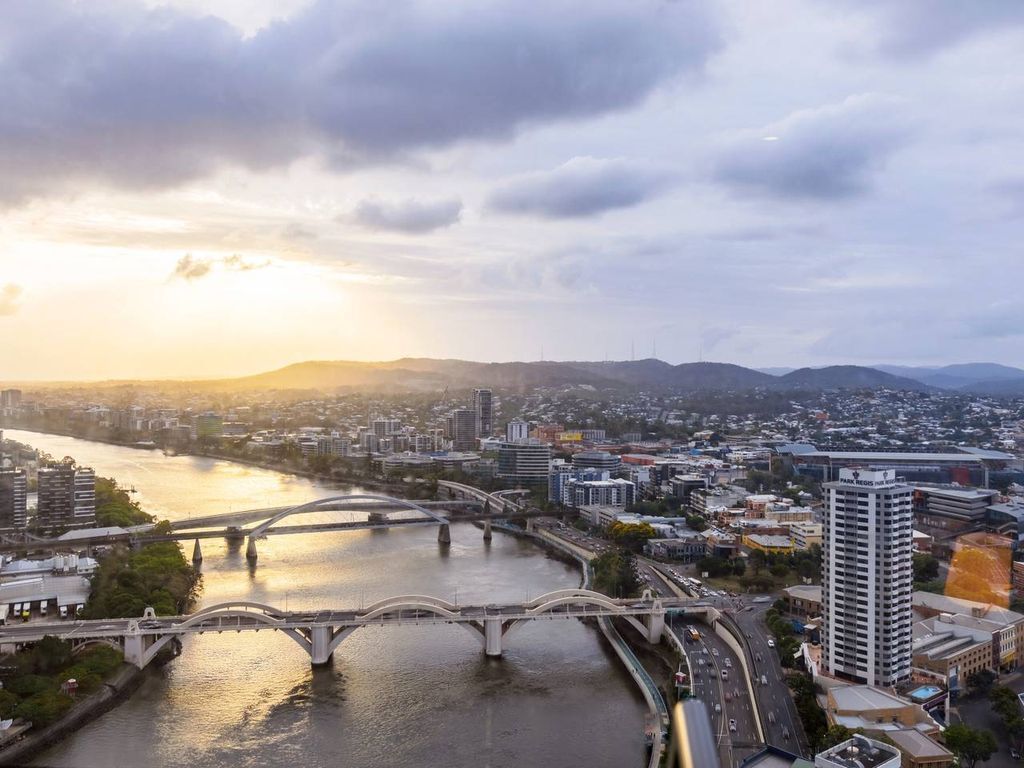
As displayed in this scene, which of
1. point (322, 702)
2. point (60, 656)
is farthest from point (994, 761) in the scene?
point (60, 656)

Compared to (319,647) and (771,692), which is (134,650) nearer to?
(319,647)

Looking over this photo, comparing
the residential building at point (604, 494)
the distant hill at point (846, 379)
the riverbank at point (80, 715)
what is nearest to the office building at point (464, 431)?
the residential building at point (604, 494)

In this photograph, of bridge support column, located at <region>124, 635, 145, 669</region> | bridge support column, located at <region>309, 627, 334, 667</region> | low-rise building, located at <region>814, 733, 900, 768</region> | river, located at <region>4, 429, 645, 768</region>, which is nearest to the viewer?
low-rise building, located at <region>814, 733, 900, 768</region>

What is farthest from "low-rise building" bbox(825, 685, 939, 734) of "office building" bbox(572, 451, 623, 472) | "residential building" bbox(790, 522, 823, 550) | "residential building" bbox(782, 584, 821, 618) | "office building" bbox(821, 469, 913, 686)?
"office building" bbox(572, 451, 623, 472)

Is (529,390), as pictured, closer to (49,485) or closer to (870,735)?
(49,485)

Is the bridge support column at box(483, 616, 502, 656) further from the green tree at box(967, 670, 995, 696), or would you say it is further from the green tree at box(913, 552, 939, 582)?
the green tree at box(913, 552, 939, 582)

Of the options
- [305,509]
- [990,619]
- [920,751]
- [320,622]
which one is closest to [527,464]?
[305,509]
